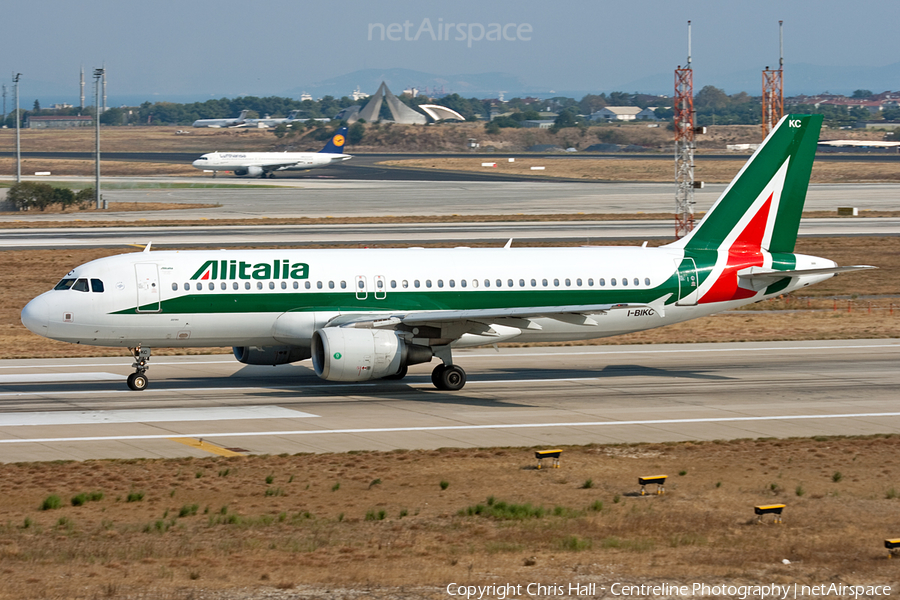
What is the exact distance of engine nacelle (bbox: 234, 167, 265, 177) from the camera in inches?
6673

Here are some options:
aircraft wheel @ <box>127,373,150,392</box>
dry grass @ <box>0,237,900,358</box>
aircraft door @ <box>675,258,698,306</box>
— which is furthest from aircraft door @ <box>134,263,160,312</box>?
aircraft door @ <box>675,258,698,306</box>

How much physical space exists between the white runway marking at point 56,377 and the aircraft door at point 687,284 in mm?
19671

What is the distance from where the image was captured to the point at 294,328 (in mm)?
33625

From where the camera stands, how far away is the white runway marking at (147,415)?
28875 millimetres

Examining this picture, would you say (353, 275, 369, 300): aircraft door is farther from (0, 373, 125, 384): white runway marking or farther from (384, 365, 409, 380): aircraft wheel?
(0, 373, 125, 384): white runway marking

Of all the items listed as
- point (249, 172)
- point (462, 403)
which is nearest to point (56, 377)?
point (462, 403)

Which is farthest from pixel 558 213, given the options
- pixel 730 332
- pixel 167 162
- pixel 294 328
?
pixel 167 162

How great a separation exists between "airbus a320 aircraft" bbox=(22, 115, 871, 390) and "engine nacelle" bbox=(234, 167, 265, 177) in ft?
452

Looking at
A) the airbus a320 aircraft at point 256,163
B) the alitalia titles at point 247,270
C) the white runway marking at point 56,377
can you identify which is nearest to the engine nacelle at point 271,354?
the alitalia titles at point 247,270

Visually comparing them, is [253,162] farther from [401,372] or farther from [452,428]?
[452,428]

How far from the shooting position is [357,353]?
31.2 m

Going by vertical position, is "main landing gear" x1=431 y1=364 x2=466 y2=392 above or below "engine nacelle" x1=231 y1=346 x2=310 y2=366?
below

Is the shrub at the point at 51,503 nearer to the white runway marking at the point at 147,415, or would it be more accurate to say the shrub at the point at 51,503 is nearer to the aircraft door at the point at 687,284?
the white runway marking at the point at 147,415

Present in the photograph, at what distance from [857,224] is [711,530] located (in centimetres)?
7821
